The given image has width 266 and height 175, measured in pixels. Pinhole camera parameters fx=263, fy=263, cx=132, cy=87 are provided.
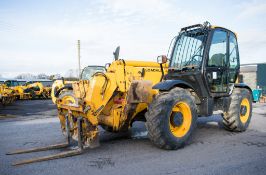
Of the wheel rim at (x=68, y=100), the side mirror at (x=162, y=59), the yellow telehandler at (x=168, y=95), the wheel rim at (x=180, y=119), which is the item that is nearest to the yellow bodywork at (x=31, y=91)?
the wheel rim at (x=68, y=100)

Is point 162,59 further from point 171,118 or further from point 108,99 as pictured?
point 108,99

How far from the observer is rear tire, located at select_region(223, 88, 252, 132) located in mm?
6719

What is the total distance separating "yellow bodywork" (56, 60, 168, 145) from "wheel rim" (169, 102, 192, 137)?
594mm

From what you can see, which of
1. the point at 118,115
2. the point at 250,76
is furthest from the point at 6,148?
the point at 250,76

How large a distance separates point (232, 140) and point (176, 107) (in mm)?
1709

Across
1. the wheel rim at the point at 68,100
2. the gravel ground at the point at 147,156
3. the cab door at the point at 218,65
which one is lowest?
the gravel ground at the point at 147,156

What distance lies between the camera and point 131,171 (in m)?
4.11

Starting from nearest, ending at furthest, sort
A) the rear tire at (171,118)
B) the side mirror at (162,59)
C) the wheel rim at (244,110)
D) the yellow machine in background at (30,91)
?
the rear tire at (171,118) < the side mirror at (162,59) < the wheel rim at (244,110) < the yellow machine in background at (30,91)

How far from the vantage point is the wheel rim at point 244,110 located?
23.4 feet

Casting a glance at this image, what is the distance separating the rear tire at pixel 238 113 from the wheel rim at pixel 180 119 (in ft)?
5.60

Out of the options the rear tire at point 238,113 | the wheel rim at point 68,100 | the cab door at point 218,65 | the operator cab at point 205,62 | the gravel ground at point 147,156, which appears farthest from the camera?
the rear tire at point 238,113

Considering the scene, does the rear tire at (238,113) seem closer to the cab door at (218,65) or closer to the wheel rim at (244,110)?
the wheel rim at (244,110)

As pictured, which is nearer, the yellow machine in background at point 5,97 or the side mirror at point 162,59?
the side mirror at point 162,59

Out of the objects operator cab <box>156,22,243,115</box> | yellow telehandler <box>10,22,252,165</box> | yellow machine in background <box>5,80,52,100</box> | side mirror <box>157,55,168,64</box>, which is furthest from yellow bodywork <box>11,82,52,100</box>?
side mirror <box>157,55,168,64</box>
